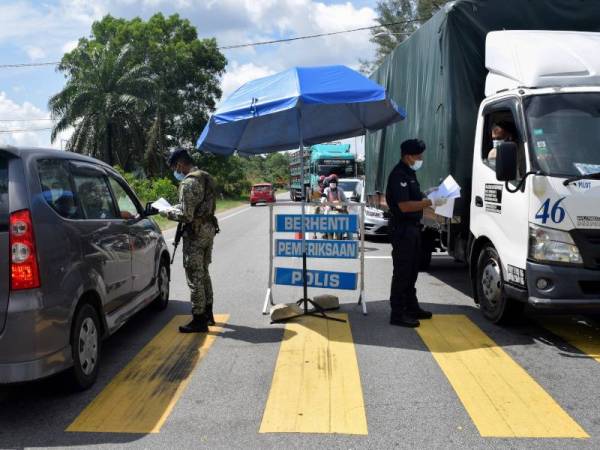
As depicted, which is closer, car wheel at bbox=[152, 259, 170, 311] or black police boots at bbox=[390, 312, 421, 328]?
black police boots at bbox=[390, 312, 421, 328]

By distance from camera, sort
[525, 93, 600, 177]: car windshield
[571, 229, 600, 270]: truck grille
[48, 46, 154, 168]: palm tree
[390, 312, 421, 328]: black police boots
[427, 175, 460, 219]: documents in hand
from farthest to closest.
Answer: [48, 46, 154, 168]: palm tree → [390, 312, 421, 328]: black police boots → [427, 175, 460, 219]: documents in hand → [525, 93, 600, 177]: car windshield → [571, 229, 600, 270]: truck grille

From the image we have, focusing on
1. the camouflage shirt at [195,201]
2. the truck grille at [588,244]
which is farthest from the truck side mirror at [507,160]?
the camouflage shirt at [195,201]

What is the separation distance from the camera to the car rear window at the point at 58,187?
4.09 metres

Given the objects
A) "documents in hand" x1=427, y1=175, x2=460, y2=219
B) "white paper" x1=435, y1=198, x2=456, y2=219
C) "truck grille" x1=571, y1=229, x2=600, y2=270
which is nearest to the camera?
"truck grille" x1=571, y1=229, x2=600, y2=270

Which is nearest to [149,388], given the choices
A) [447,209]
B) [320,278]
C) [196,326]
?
[196,326]

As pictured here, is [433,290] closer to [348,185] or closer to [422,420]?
[422,420]

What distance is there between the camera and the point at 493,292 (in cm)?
602

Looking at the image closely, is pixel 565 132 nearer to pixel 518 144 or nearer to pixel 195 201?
pixel 518 144

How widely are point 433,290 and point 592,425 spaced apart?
450 centimetres

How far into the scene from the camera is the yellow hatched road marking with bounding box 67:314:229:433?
12.6 feet

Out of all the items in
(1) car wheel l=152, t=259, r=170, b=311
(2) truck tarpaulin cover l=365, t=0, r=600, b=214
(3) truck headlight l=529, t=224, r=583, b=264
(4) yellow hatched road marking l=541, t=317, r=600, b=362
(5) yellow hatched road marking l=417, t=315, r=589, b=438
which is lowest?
(5) yellow hatched road marking l=417, t=315, r=589, b=438

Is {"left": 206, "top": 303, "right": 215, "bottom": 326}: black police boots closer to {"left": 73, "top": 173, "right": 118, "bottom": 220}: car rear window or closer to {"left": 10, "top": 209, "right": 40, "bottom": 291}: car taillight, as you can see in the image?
{"left": 73, "top": 173, "right": 118, "bottom": 220}: car rear window

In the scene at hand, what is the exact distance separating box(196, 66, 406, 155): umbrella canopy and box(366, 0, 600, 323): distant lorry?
851 millimetres

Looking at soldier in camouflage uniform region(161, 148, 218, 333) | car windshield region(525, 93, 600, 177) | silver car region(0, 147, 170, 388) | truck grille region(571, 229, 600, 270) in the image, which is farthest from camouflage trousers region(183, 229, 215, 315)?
truck grille region(571, 229, 600, 270)
